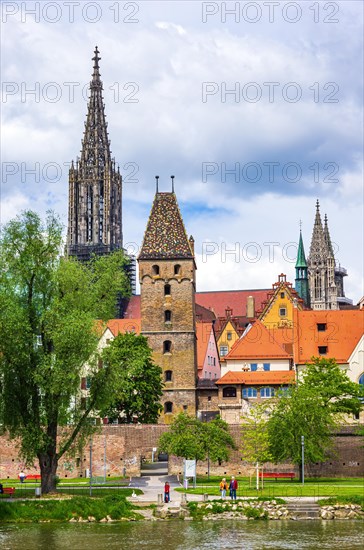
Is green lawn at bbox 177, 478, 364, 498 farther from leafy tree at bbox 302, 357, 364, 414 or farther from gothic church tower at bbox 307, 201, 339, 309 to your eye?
gothic church tower at bbox 307, 201, 339, 309

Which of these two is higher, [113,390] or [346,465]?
[113,390]

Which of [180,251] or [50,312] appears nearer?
[50,312]

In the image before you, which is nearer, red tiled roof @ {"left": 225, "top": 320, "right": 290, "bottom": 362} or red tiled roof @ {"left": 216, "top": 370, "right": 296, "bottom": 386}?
red tiled roof @ {"left": 216, "top": 370, "right": 296, "bottom": 386}

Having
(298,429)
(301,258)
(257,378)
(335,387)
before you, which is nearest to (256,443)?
(298,429)

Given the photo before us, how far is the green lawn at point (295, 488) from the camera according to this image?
58088mm

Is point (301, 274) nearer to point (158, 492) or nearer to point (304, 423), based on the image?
point (304, 423)

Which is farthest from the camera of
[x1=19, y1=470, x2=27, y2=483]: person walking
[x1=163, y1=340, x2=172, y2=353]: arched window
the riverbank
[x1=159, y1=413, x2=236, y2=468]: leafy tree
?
[x1=163, y1=340, x2=172, y2=353]: arched window

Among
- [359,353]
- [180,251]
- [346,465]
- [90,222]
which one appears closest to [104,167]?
[90,222]

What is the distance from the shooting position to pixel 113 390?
191ft

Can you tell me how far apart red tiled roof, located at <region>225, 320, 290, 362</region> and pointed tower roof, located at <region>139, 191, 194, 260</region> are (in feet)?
32.4

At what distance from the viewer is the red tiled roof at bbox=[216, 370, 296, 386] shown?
84.6 meters

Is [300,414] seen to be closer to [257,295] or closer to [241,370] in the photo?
[241,370]

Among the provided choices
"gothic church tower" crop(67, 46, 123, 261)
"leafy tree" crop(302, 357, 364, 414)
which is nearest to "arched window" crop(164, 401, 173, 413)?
"leafy tree" crop(302, 357, 364, 414)

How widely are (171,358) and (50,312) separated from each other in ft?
126
